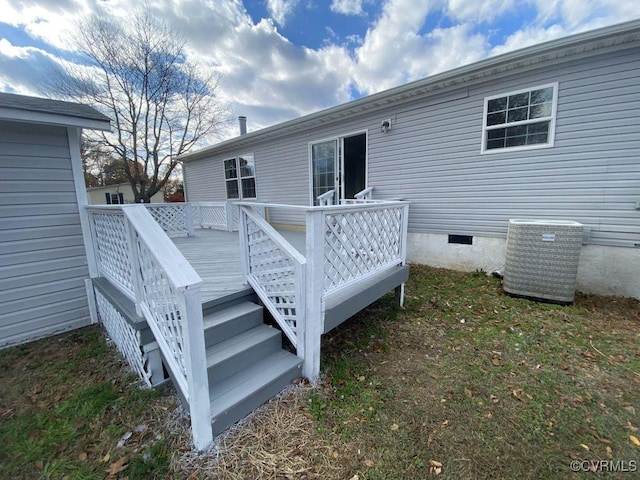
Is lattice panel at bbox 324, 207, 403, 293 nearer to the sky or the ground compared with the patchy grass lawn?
nearer to the sky

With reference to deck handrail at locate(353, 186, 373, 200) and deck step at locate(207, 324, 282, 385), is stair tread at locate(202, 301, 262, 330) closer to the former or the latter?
deck step at locate(207, 324, 282, 385)

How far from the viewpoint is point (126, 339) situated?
262 centimetres

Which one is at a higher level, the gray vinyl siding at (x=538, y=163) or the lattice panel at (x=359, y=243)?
the gray vinyl siding at (x=538, y=163)

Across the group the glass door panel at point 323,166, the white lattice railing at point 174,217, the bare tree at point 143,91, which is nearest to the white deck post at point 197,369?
the glass door panel at point 323,166

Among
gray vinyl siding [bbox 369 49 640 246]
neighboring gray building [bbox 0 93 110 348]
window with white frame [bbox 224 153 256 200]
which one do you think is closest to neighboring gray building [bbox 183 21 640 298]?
gray vinyl siding [bbox 369 49 640 246]

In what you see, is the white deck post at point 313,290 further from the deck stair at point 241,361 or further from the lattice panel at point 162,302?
the lattice panel at point 162,302

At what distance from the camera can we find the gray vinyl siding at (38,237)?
299 cm

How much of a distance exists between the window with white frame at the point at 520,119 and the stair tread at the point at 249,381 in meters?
4.77

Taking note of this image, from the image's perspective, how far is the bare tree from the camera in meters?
13.1

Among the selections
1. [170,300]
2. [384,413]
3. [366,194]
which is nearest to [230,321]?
[170,300]

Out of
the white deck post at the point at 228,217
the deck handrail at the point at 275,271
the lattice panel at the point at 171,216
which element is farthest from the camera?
the white deck post at the point at 228,217

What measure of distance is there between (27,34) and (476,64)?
13240 mm

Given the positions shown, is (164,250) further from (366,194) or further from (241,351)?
(366,194)

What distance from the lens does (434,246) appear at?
5.38 metres
